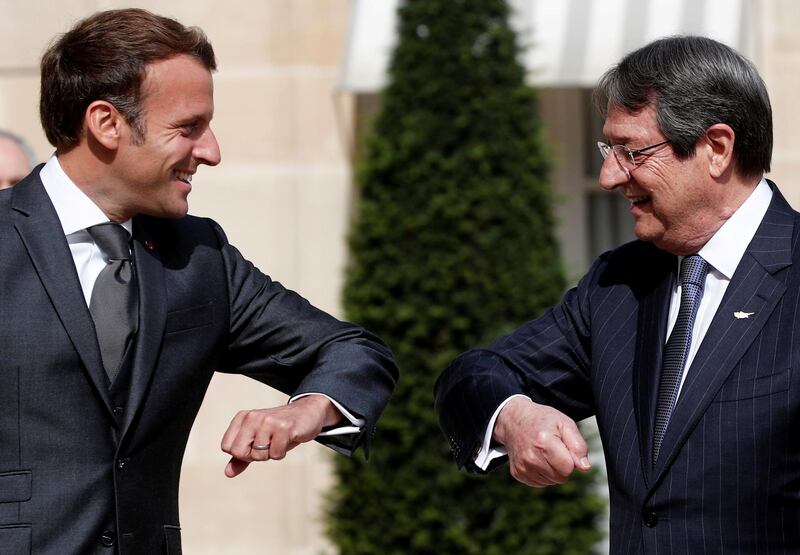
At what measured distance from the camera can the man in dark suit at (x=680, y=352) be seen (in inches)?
114

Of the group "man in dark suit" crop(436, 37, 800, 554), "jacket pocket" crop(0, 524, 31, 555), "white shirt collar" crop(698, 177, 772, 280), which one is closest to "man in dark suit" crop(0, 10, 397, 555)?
"jacket pocket" crop(0, 524, 31, 555)

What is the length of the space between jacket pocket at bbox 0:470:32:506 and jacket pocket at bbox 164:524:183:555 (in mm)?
351

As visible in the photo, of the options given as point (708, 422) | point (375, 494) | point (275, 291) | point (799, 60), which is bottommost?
point (375, 494)

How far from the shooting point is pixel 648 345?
3162 mm

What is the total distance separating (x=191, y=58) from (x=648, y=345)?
1254 mm

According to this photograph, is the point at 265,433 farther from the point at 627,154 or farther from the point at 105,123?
the point at 627,154

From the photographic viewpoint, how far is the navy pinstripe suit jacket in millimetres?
2875

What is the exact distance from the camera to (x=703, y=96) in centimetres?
309

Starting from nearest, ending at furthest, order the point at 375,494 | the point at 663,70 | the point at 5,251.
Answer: the point at 5,251 < the point at 663,70 < the point at 375,494

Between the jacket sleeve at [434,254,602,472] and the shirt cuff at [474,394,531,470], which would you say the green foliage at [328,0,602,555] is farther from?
the shirt cuff at [474,394,531,470]

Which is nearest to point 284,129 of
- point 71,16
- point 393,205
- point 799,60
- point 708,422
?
point 393,205

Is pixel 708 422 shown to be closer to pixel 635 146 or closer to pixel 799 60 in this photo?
pixel 635 146

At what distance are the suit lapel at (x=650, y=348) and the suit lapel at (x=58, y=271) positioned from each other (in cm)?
119

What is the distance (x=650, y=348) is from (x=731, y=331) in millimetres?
224
